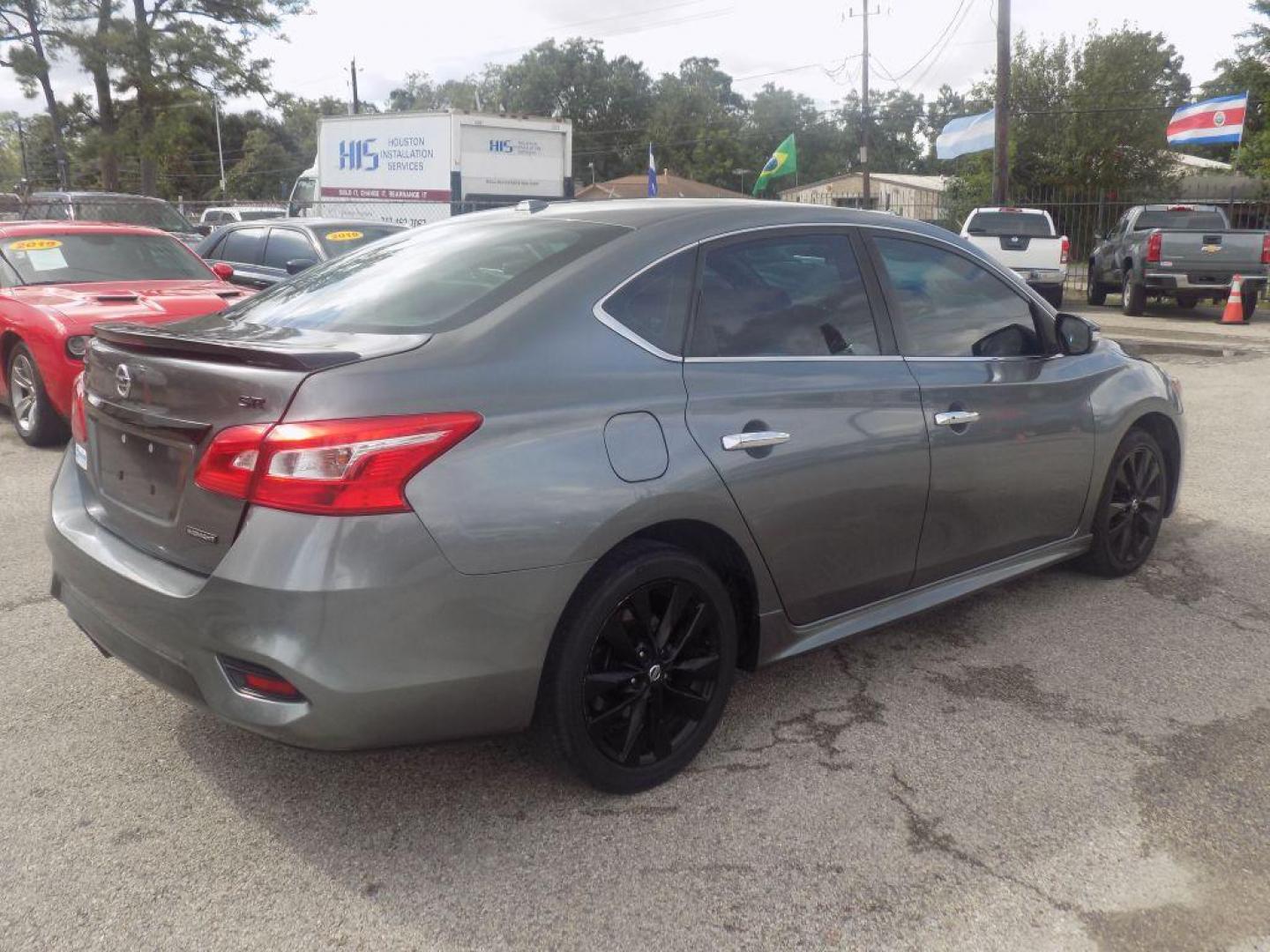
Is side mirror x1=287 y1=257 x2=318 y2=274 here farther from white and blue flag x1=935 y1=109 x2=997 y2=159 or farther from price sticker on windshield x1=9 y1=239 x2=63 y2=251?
white and blue flag x1=935 y1=109 x2=997 y2=159

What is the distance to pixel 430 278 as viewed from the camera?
3.40 metres

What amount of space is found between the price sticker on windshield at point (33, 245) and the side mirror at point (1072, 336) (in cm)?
714

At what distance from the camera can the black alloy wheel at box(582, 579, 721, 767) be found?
9.81 ft

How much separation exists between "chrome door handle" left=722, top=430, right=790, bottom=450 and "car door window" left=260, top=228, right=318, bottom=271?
28.0 ft

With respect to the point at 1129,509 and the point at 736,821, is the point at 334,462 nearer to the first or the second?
A: the point at 736,821

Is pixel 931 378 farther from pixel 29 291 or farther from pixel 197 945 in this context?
pixel 29 291

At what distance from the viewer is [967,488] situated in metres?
3.96

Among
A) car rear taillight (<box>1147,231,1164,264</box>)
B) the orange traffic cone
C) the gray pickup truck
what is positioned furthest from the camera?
car rear taillight (<box>1147,231,1164,264</box>)

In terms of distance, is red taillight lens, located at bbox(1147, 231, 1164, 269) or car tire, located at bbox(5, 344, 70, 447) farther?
red taillight lens, located at bbox(1147, 231, 1164, 269)

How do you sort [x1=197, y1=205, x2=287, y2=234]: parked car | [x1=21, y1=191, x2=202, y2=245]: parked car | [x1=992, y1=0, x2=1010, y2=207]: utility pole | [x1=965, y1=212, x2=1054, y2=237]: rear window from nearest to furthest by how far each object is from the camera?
[x1=21, y1=191, x2=202, y2=245]: parked car, [x1=965, y1=212, x2=1054, y2=237]: rear window, [x1=992, y1=0, x2=1010, y2=207]: utility pole, [x1=197, y1=205, x2=287, y2=234]: parked car

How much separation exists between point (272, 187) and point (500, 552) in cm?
9009

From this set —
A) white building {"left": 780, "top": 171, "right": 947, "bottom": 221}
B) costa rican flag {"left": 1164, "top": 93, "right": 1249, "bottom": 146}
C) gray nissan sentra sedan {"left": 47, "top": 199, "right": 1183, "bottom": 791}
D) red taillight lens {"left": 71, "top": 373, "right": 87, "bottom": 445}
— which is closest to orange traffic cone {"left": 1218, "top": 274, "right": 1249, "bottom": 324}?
costa rican flag {"left": 1164, "top": 93, "right": 1249, "bottom": 146}

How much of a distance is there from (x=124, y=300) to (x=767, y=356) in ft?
18.1

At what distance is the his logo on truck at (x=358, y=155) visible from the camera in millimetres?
19984
